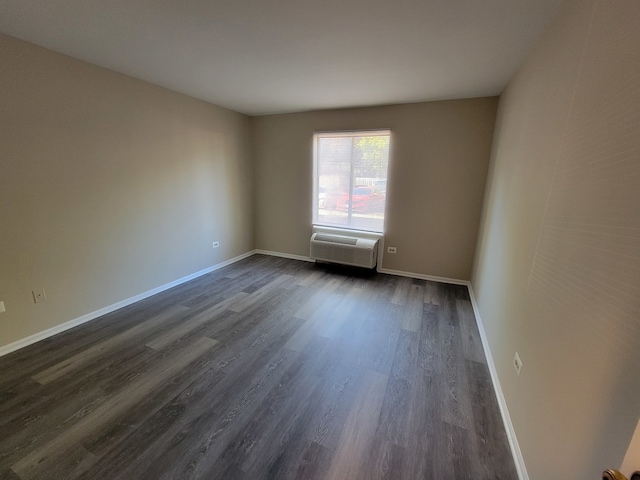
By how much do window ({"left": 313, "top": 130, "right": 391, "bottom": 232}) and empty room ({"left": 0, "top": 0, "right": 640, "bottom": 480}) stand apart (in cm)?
5

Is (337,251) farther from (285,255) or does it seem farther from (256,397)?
(256,397)

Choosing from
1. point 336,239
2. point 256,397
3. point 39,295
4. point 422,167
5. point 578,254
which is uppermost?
point 422,167

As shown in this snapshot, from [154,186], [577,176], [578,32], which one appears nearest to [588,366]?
[577,176]

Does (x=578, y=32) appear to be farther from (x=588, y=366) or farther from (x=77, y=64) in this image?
(x=77, y=64)

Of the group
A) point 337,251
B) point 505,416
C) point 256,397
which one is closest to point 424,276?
point 337,251

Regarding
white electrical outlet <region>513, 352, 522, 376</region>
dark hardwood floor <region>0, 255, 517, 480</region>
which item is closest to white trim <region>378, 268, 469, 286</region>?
dark hardwood floor <region>0, 255, 517, 480</region>

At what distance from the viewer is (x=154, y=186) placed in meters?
3.12

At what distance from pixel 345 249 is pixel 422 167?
158 cm

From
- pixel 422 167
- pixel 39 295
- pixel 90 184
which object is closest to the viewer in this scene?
pixel 39 295

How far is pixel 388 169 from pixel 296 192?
157cm

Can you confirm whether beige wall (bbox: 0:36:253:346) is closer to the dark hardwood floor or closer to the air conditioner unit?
the dark hardwood floor

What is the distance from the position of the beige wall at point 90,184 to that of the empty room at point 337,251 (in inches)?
0.8

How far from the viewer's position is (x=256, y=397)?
175 cm

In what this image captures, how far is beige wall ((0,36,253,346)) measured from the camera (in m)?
2.07
